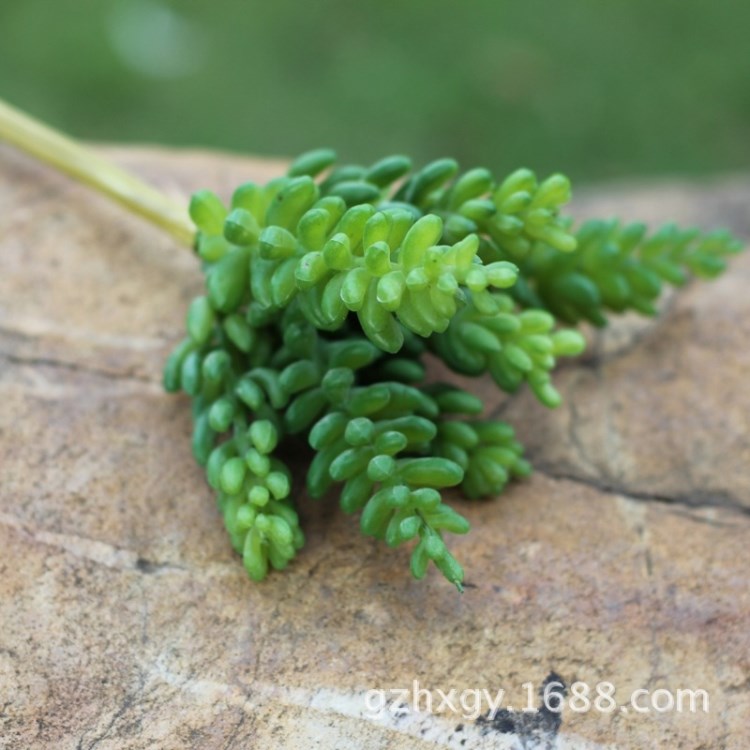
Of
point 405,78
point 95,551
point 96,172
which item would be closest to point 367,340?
point 95,551

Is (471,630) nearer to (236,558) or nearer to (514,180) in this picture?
(236,558)

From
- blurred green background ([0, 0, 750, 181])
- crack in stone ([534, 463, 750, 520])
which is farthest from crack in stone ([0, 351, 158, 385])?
blurred green background ([0, 0, 750, 181])

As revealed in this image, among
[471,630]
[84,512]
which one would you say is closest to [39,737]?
[84,512]

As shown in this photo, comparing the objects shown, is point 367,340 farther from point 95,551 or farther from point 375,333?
point 95,551

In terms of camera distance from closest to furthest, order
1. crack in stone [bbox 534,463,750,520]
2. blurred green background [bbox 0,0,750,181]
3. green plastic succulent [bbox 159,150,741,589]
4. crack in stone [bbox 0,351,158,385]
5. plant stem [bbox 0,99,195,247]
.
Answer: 1. green plastic succulent [bbox 159,150,741,589]
2. crack in stone [bbox 534,463,750,520]
3. crack in stone [bbox 0,351,158,385]
4. plant stem [bbox 0,99,195,247]
5. blurred green background [bbox 0,0,750,181]

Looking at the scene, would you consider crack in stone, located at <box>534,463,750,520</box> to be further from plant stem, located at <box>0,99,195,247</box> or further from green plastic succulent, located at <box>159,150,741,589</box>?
plant stem, located at <box>0,99,195,247</box>

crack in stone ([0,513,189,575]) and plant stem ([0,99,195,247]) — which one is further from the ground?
plant stem ([0,99,195,247])

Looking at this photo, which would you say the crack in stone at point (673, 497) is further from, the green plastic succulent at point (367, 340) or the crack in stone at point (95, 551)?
the crack in stone at point (95, 551)

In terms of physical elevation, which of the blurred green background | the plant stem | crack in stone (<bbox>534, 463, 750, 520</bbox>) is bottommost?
the blurred green background
